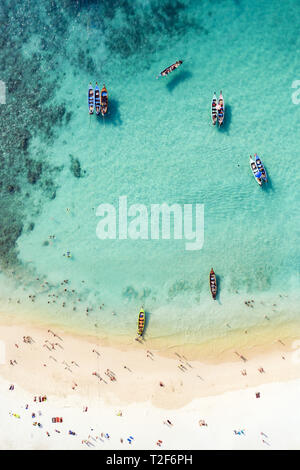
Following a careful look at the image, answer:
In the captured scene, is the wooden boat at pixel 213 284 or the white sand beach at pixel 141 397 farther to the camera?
the wooden boat at pixel 213 284

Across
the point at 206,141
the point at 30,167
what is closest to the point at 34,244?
the point at 30,167

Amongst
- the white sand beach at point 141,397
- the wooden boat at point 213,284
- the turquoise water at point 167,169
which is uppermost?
the turquoise water at point 167,169

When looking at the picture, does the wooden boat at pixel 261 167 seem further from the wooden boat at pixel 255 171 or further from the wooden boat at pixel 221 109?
the wooden boat at pixel 221 109

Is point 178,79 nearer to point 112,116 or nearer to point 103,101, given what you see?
point 112,116

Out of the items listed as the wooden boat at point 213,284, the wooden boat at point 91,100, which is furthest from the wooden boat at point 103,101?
the wooden boat at point 213,284

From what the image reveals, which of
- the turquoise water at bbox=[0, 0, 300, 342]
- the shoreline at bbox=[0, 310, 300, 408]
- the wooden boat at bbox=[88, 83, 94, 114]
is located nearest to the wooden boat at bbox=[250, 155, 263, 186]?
the turquoise water at bbox=[0, 0, 300, 342]

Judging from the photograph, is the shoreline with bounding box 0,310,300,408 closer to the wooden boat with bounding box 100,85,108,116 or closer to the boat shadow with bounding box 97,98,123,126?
the boat shadow with bounding box 97,98,123,126
